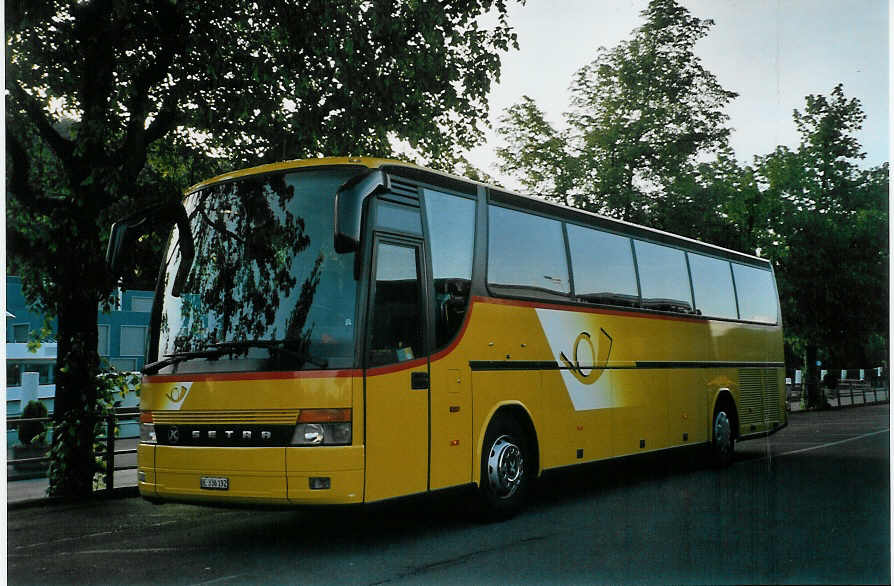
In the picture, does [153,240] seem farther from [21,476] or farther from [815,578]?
[815,578]

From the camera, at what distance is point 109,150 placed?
12391mm

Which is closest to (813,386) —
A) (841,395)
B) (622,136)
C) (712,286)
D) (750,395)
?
(841,395)

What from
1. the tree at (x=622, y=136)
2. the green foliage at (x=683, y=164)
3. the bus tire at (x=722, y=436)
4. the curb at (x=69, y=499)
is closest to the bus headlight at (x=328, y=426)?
the curb at (x=69, y=499)

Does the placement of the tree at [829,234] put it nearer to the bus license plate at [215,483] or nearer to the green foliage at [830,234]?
the green foliage at [830,234]

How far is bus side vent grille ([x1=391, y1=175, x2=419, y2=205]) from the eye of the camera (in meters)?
8.62

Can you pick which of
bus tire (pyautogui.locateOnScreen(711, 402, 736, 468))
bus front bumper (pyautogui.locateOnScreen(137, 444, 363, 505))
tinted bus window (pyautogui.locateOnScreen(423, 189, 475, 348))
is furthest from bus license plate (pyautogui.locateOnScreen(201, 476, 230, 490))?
bus tire (pyautogui.locateOnScreen(711, 402, 736, 468))

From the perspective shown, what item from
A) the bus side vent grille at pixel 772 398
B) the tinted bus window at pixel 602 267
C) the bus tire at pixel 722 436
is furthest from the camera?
the bus side vent grille at pixel 772 398

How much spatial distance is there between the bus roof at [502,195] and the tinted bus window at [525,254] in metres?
0.16

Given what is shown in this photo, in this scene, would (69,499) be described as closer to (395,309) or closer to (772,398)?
(395,309)

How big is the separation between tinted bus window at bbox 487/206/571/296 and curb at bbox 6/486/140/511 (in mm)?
5404

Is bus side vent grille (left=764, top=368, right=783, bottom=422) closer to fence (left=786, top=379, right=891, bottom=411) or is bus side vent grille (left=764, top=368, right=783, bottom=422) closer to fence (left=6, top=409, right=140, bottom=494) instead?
fence (left=6, top=409, right=140, bottom=494)

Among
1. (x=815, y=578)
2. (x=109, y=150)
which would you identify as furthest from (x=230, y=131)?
(x=815, y=578)

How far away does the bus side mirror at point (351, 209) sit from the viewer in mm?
7230

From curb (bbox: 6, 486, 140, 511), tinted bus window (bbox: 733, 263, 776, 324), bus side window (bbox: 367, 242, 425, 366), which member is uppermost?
tinted bus window (bbox: 733, 263, 776, 324)
